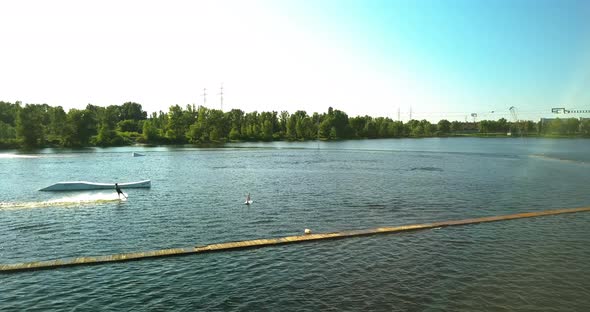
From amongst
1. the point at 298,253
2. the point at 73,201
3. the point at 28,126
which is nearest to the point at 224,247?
the point at 298,253

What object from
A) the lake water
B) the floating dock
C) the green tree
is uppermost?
the green tree

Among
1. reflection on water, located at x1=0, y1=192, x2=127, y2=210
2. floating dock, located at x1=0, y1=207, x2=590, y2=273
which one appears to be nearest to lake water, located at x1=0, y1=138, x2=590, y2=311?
reflection on water, located at x1=0, y1=192, x2=127, y2=210

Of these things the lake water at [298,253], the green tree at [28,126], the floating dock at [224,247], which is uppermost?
the green tree at [28,126]

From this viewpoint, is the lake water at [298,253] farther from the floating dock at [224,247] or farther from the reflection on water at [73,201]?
the floating dock at [224,247]

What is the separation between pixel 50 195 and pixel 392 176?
58.8 meters

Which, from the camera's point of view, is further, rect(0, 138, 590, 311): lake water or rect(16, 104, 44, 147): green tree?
rect(16, 104, 44, 147): green tree

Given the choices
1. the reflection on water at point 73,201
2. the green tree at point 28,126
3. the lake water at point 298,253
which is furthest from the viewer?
the green tree at point 28,126

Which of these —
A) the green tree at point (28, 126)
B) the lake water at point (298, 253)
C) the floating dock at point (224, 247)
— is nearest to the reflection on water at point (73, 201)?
the lake water at point (298, 253)

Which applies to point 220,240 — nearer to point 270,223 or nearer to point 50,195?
point 270,223

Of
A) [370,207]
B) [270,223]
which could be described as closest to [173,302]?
[270,223]

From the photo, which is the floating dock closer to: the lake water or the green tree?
the lake water

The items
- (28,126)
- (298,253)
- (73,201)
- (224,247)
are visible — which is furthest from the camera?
(28,126)

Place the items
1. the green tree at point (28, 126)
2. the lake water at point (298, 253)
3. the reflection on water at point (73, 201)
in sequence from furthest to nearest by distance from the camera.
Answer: the green tree at point (28, 126) → the reflection on water at point (73, 201) → the lake water at point (298, 253)

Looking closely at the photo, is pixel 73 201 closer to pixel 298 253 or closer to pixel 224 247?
pixel 224 247
